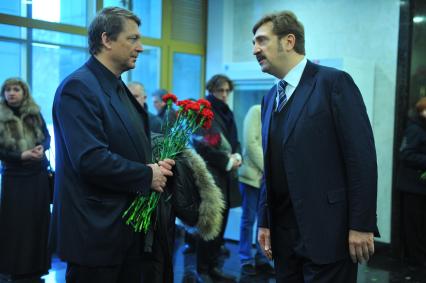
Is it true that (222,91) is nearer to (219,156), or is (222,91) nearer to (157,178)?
(219,156)

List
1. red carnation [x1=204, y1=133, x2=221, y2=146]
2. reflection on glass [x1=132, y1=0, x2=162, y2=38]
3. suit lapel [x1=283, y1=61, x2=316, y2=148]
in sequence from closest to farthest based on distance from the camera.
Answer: suit lapel [x1=283, y1=61, x2=316, y2=148] < red carnation [x1=204, y1=133, x2=221, y2=146] < reflection on glass [x1=132, y1=0, x2=162, y2=38]

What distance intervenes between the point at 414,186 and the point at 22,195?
3.58 m

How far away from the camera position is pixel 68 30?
5.24m

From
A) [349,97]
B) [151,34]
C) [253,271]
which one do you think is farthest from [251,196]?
[349,97]

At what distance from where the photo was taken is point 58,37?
17.1 ft

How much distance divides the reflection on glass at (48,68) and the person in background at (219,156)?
1.77 m

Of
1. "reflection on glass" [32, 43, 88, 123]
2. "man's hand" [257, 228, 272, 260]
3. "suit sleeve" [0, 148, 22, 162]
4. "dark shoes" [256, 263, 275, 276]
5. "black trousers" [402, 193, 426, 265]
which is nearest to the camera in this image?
"man's hand" [257, 228, 272, 260]

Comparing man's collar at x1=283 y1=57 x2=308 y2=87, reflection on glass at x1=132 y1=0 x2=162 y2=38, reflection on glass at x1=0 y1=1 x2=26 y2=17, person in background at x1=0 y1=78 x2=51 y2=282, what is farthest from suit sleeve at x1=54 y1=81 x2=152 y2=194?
reflection on glass at x1=132 y1=0 x2=162 y2=38

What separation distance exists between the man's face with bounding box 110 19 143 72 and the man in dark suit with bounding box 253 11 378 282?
1.78 feet

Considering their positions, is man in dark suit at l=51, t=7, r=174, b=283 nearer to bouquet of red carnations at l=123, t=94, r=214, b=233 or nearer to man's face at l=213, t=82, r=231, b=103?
bouquet of red carnations at l=123, t=94, r=214, b=233

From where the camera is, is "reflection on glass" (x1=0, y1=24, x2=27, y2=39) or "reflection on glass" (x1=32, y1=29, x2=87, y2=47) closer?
"reflection on glass" (x1=0, y1=24, x2=27, y2=39)

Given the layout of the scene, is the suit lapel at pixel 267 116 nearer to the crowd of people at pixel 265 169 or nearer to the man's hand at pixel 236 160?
the crowd of people at pixel 265 169

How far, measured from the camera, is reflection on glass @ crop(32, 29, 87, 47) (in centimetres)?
503

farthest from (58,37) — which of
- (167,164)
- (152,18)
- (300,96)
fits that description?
(300,96)
